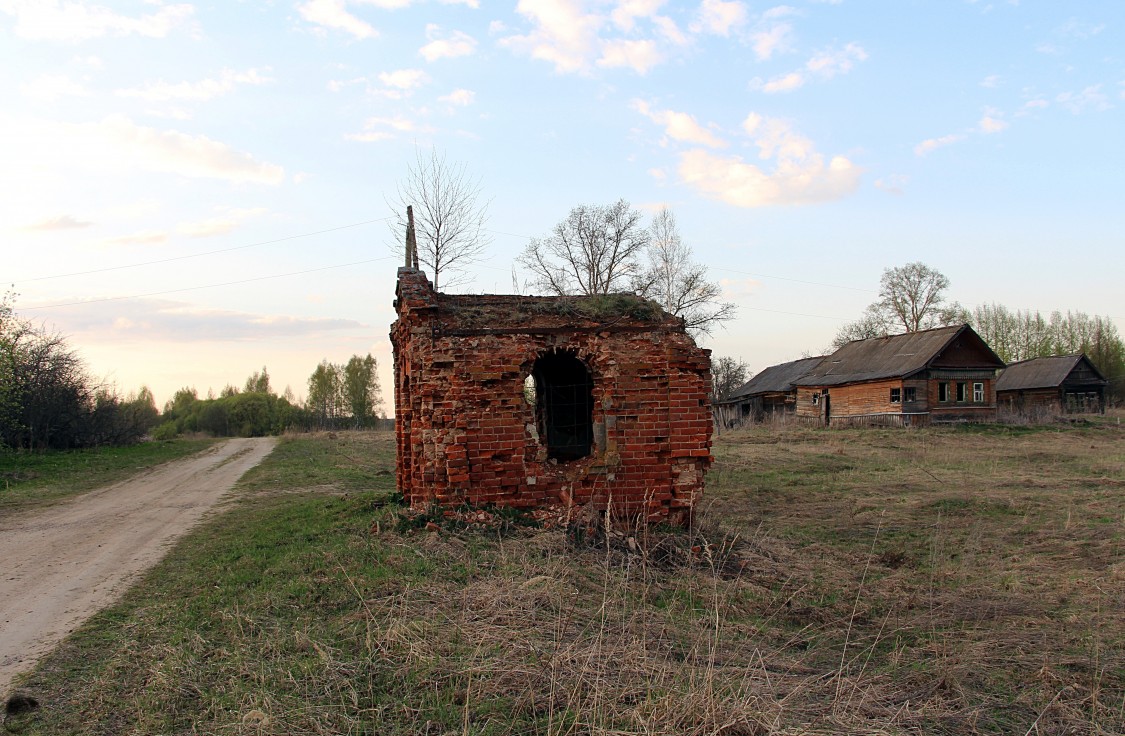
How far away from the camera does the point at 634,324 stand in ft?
30.1

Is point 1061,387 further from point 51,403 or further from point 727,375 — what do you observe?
point 51,403

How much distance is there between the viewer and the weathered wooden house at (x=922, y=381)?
104 ft

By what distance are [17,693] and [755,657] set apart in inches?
188

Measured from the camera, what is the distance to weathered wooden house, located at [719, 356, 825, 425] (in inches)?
1574

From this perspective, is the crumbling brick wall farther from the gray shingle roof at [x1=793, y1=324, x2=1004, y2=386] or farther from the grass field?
the gray shingle roof at [x1=793, y1=324, x2=1004, y2=386]

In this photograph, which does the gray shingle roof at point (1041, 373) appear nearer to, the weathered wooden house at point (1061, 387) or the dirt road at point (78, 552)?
the weathered wooden house at point (1061, 387)

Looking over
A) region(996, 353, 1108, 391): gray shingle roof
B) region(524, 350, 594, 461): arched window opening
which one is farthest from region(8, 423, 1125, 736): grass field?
region(996, 353, 1108, 391): gray shingle roof

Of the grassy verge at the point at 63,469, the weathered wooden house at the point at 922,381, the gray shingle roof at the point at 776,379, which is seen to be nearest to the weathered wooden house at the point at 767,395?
the gray shingle roof at the point at 776,379

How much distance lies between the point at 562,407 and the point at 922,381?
25740mm

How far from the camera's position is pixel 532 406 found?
915 cm

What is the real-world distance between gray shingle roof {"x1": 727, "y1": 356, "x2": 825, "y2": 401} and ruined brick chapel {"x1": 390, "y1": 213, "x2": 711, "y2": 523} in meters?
31.5

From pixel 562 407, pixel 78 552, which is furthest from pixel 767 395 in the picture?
pixel 78 552

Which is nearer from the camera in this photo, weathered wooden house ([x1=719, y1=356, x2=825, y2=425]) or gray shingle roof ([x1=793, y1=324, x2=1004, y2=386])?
gray shingle roof ([x1=793, y1=324, x2=1004, y2=386])

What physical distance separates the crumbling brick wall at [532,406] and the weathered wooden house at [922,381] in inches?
1016
